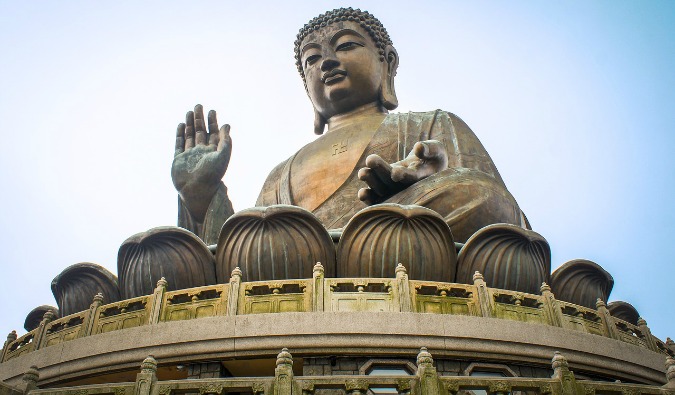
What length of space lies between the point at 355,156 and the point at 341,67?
1.61 m

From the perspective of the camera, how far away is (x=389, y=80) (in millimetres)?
11531

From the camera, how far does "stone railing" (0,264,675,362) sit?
5.70 m

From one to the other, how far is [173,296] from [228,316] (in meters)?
0.66

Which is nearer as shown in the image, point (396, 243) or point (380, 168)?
point (396, 243)

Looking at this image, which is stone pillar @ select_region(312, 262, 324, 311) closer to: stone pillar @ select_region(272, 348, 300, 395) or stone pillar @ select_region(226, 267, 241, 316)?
stone pillar @ select_region(226, 267, 241, 316)

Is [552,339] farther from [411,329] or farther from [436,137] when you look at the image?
[436,137]

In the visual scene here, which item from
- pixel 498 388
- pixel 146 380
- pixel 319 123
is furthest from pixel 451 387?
pixel 319 123

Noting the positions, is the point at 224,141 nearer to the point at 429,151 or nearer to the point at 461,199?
the point at 429,151

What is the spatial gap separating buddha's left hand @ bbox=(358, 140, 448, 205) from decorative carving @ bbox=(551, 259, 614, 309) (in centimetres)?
174

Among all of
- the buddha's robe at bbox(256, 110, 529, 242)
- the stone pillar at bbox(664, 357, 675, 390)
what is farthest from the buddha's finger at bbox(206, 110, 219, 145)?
the stone pillar at bbox(664, 357, 675, 390)

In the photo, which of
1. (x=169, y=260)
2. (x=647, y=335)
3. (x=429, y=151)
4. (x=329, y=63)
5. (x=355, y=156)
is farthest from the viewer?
(x=329, y=63)

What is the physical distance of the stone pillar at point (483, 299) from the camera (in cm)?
574

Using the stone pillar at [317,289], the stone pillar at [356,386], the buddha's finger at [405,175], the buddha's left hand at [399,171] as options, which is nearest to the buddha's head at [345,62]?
the buddha's left hand at [399,171]

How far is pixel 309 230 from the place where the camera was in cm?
661
